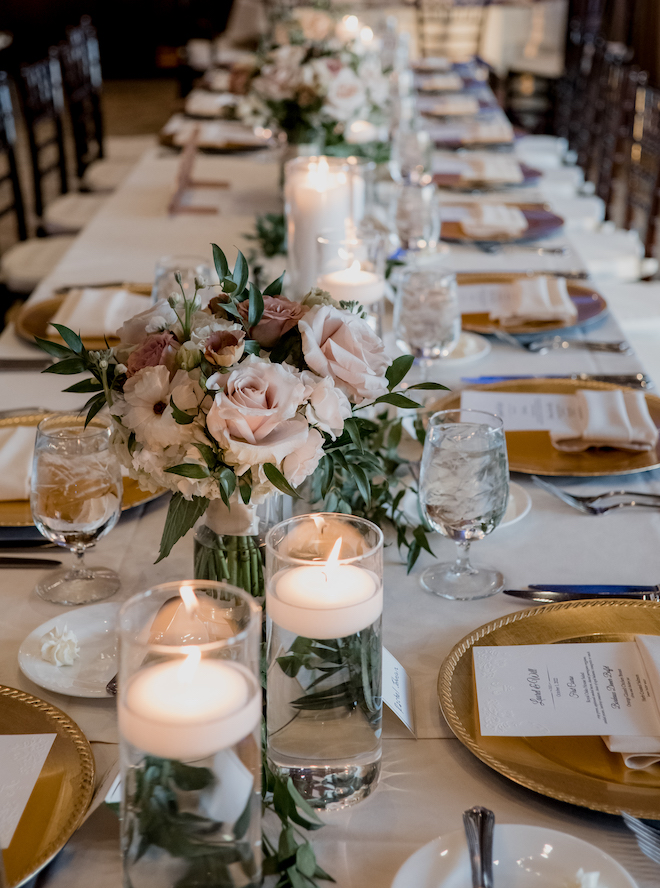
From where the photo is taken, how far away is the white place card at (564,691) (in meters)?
0.81

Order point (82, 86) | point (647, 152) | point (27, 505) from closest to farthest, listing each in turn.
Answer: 1. point (27, 505)
2. point (647, 152)
3. point (82, 86)

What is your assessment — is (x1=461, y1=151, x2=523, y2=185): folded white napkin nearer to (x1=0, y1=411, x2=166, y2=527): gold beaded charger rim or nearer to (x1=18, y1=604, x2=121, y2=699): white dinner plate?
(x1=0, y1=411, x2=166, y2=527): gold beaded charger rim

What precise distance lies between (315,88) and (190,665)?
2087mm

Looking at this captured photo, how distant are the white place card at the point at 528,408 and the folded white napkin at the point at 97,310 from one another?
0.71m

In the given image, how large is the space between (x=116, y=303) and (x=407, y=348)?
0.63 metres

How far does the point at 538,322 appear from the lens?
1885 mm

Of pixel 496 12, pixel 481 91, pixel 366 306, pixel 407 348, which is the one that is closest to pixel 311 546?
pixel 366 306

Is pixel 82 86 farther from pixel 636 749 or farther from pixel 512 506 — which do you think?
pixel 636 749

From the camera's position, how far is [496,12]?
305 inches

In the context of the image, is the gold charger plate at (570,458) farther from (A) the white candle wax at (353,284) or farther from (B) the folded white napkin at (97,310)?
(B) the folded white napkin at (97,310)

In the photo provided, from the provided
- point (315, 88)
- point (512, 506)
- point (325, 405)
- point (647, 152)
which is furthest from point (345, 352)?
point (647, 152)

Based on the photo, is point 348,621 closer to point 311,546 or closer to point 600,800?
point 311,546

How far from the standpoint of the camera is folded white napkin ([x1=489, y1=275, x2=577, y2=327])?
1857 mm

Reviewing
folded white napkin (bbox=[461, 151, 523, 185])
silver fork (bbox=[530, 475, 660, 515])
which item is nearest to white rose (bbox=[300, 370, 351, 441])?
silver fork (bbox=[530, 475, 660, 515])
